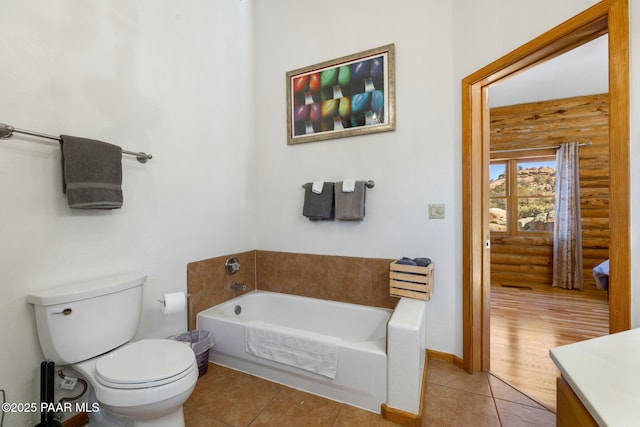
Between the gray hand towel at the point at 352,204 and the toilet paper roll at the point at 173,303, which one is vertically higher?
the gray hand towel at the point at 352,204

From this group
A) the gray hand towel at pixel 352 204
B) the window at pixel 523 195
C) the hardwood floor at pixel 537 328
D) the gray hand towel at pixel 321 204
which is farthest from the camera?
the window at pixel 523 195

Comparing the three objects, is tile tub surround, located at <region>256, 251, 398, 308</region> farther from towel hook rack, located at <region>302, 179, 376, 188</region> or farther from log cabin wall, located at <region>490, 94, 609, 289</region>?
log cabin wall, located at <region>490, 94, 609, 289</region>

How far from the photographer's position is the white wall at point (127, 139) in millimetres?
1186

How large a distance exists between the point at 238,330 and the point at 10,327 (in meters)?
1.07

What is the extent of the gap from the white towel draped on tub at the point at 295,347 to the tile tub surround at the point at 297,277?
0.56m

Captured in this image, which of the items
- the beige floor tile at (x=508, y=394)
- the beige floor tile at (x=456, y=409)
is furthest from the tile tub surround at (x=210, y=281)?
the beige floor tile at (x=508, y=394)

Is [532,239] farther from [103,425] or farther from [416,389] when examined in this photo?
[103,425]

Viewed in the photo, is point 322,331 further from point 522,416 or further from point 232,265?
point 522,416

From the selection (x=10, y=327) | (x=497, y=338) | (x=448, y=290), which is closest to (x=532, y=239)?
(x=497, y=338)

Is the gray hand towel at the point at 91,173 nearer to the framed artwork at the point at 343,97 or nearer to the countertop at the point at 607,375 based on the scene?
the framed artwork at the point at 343,97

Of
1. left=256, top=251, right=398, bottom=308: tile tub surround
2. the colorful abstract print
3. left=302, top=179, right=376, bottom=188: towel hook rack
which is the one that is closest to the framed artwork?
the colorful abstract print

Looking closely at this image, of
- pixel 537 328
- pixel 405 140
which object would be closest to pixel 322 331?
pixel 405 140

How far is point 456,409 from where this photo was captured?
1.46 meters

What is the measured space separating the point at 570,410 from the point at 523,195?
4497 millimetres
